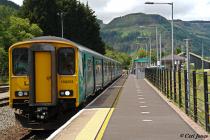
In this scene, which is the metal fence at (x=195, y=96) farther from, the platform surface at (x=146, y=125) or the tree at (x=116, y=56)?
the tree at (x=116, y=56)

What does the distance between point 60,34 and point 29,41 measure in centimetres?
5642

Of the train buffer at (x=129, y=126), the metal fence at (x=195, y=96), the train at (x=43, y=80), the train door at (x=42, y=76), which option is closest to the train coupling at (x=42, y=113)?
the train at (x=43, y=80)

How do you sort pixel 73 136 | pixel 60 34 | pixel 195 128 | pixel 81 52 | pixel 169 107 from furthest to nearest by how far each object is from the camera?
pixel 60 34 → pixel 169 107 → pixel 81 52 → pixel 195 128 → pixel 73 136

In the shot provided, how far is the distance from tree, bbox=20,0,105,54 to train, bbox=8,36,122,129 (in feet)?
178

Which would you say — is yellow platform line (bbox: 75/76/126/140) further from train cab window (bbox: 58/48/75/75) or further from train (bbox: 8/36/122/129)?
train cab window (bbox: 58/48/75/75)

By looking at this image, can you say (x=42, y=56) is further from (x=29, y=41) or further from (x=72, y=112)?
(x=72, y=112)

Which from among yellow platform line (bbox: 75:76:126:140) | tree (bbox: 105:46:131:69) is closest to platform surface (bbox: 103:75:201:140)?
yellow platform line (bbox: 75:76:126:140)

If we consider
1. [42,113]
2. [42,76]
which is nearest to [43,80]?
[42,76]

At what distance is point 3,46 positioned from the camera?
209 ft

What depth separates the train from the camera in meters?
17.5

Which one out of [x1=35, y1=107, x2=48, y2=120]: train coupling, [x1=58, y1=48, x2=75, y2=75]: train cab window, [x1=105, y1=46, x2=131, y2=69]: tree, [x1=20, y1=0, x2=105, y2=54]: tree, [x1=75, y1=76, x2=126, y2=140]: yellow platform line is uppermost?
[x1=20, y1=0, x2=105, y2=54]: tree

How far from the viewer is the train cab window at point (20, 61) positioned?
18078 millimetres

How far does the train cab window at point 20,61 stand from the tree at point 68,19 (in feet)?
178

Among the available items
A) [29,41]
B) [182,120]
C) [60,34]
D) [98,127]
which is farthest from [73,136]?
[60,34]
